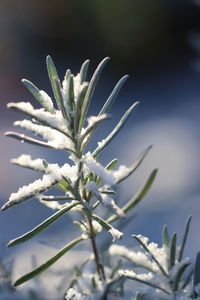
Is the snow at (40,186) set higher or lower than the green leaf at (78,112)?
lower

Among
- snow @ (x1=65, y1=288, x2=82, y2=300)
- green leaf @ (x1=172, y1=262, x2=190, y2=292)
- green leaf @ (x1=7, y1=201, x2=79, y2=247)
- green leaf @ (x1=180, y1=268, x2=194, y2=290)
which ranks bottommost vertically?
green leaf @ (x1=180, y1=268, x2=194, y2=290)

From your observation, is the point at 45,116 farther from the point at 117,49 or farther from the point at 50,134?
the point at 117,49

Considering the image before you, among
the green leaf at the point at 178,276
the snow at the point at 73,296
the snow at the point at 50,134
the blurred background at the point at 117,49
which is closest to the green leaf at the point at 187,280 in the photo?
the green leaf at the point at 178,276

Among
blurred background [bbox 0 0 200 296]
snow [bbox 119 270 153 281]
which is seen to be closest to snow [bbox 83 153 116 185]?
snow [bbox 119 270 153 281]

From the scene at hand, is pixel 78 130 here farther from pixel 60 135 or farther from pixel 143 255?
pixel 143 255

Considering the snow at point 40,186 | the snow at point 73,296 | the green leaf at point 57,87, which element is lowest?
the snow at point 73,296

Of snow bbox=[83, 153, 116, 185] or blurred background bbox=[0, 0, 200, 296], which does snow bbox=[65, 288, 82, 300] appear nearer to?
snow bbox=[83, 153, 116, 185]

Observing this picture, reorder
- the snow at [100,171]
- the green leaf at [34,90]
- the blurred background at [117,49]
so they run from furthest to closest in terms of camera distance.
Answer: the blurred background at [117,49] < the green leaf at [34,90] < the snow at [100,171]

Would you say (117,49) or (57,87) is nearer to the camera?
(57,87)

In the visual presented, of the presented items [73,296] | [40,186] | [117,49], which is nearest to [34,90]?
[40,186]

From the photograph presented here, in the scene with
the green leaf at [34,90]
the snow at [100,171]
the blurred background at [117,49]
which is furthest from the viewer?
the blurred background at [117,49]

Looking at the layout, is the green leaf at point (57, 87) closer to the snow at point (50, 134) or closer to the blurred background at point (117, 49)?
the snow at point (50, 134)
